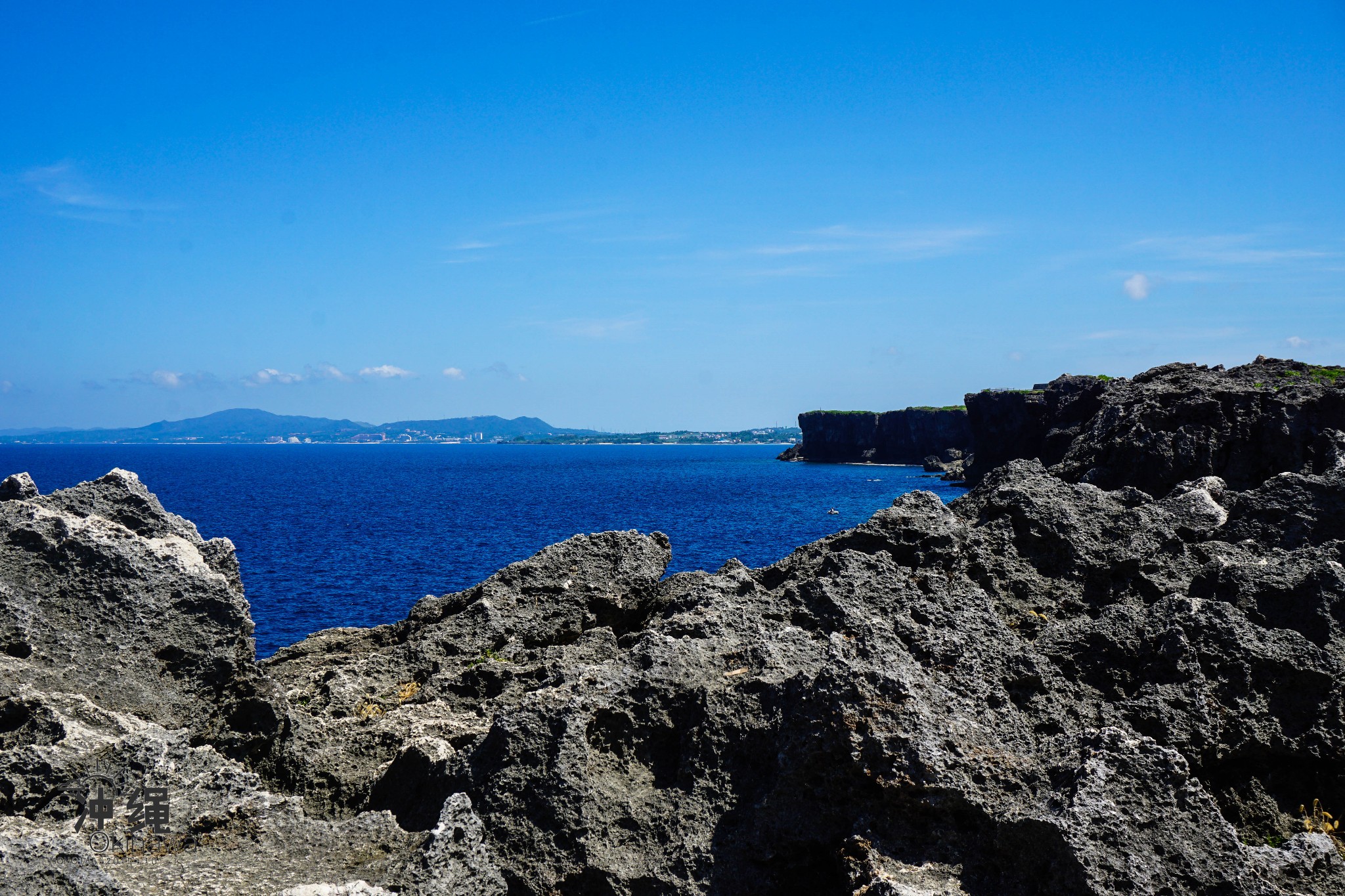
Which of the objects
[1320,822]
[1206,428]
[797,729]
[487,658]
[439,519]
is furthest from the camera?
[439,519]

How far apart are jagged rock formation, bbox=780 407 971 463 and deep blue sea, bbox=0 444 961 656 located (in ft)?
61.1

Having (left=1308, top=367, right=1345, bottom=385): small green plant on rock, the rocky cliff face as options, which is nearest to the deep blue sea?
the rocky cliff face

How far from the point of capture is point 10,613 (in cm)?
937

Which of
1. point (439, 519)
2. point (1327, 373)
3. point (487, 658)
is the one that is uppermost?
point (1327, 373)

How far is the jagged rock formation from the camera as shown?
6668 inches

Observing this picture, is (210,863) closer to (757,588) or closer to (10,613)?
(10,613)

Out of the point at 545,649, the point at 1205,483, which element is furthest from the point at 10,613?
the point at 1205,483

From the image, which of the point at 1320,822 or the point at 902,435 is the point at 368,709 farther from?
the point at 902,435

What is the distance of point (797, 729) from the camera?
702cm

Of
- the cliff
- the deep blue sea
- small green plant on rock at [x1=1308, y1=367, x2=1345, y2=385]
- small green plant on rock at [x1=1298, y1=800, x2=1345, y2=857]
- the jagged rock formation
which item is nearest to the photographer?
small green plant on rock at [x1=1298, y1=800, x2=1345, y2=857]

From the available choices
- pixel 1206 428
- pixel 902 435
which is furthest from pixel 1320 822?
pixel 902 435

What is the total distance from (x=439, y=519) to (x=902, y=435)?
403 ft

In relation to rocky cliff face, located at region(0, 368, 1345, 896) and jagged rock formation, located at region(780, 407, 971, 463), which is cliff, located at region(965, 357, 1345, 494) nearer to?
rocky cliff face, located at region(0, 368, 1345, 896)

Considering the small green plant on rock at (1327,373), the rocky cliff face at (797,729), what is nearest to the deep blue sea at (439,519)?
the rocky cliff face at (797,729)
